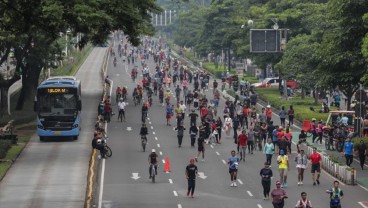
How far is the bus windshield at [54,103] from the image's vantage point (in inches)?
2275

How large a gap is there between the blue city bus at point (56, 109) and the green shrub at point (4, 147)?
12.1 ft

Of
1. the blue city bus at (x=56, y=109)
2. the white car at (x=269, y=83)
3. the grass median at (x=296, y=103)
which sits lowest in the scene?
the grass median at (x=296, y=103)

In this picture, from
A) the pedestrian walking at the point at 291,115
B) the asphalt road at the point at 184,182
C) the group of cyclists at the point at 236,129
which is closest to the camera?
the asphalt road at the point at 184,182

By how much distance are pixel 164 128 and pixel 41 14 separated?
3462 cm

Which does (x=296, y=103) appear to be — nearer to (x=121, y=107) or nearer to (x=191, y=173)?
(x=121, y=107)

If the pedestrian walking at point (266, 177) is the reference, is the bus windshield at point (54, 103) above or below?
above

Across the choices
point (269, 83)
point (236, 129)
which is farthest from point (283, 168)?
point (269, 83)

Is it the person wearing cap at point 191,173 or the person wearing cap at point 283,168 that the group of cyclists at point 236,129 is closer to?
the person wearing cap at point 283,168

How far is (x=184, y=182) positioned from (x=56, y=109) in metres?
15.7

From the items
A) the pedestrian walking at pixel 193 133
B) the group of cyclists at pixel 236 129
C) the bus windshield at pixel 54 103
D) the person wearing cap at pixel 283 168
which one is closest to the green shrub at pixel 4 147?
the bus windshield at pixel 54 103

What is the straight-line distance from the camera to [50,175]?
46.4 metres

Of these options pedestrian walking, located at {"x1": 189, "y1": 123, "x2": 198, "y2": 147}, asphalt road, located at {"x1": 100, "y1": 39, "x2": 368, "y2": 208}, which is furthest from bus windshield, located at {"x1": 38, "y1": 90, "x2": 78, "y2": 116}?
pedestrian walking, located at {"x1": 189, "y1": 123, "x2": 198, "y2": 147}

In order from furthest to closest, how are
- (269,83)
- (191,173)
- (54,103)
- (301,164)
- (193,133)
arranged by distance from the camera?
(269,83) < (54,103) < (193,133) < (301,164) < (191,173)

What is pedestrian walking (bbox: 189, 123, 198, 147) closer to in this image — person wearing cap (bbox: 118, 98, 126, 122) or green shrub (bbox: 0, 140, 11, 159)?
green shrub (bbox: 0, 140, 11, 159)
